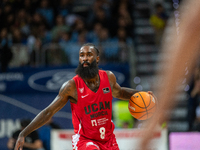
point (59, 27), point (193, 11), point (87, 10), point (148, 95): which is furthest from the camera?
point (87, 10)

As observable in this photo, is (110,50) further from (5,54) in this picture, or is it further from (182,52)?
(182,52)

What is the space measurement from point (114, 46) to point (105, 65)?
2.70 ft

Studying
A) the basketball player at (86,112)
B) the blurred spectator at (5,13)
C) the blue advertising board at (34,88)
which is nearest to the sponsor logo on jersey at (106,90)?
the basketball player at (86,112)

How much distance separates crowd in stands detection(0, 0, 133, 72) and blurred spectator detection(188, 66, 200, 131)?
2365 mm

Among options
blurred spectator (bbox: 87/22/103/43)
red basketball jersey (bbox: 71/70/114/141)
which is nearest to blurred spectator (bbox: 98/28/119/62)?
blurred spectator (bbox: 87/22/103/43)

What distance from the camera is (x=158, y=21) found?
11086 millimetres

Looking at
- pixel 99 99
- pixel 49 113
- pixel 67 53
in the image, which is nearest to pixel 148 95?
pixel 99 99

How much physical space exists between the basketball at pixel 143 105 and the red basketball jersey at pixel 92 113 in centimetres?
46

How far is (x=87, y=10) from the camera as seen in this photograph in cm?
1206

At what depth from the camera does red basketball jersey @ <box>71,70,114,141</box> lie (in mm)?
4203

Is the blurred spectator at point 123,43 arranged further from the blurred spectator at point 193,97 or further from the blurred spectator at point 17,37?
the blurred spectator at point 17,37

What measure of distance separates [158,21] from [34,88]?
518 cm

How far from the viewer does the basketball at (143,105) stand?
448 centimetres

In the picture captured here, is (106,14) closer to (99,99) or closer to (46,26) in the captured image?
(46,26)
